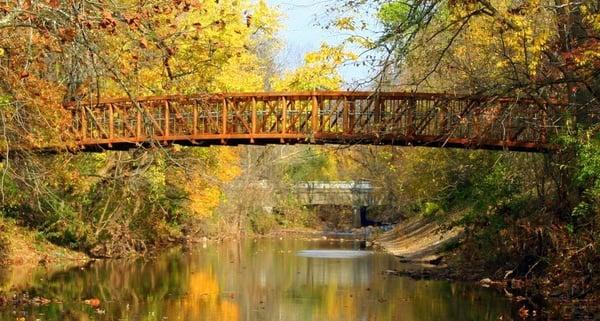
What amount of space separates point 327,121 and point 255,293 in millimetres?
5983

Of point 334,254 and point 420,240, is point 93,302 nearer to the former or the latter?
point 334,254

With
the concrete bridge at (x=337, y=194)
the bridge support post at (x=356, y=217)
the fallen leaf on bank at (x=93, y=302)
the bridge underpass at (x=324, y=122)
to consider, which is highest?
the bridge underpass at (x=324, y=122)

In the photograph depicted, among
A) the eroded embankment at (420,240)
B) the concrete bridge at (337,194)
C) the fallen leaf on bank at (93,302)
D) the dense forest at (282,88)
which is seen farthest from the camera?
the concrete bridge at (337,194)

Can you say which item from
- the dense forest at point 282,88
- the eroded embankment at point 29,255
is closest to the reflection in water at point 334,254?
the dense forest at point 282,88

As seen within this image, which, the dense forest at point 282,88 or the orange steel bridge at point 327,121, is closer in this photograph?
the dense forest at point 282,88

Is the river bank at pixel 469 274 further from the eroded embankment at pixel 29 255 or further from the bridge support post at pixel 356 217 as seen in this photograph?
the bridge support post at pixel 356 217

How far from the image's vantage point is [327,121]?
26594mm

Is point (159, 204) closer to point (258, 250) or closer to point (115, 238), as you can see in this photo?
point (115, 238)

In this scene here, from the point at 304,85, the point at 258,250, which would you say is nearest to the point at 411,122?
the point at 304,85

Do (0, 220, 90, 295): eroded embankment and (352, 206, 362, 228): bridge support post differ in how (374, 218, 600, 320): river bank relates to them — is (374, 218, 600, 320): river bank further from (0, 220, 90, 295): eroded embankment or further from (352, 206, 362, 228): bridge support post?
(352, 206, 362, 228): bridge support post

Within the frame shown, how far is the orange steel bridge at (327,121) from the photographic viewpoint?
24.1 m

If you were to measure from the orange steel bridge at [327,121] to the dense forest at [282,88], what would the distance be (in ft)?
2.55

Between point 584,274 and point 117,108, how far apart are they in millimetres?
14217

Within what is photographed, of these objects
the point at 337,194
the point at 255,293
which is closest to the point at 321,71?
the point at 255,293
